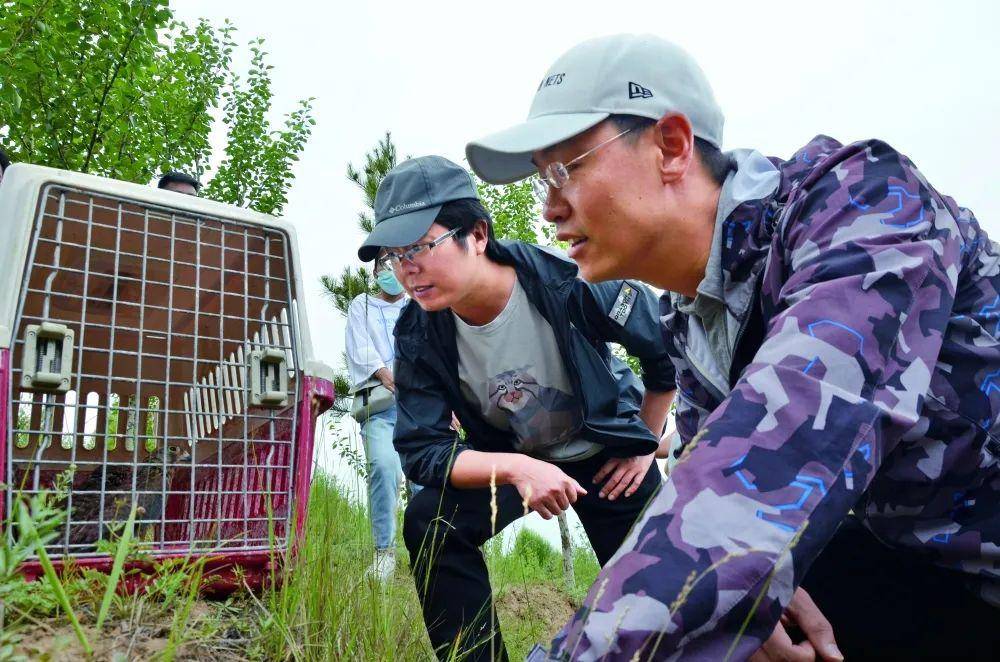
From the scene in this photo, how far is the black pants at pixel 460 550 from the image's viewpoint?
269 cm

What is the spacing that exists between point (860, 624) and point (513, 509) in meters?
1.26

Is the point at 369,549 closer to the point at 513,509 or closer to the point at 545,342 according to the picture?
the point at 513,509

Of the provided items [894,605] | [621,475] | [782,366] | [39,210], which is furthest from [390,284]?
[782,366]

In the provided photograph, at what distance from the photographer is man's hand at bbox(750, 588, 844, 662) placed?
1.55 m

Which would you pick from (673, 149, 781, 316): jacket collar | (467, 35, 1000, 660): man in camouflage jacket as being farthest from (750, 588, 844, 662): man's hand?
(673, 149, 781, 316): jacket collar

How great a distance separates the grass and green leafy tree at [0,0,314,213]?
3.72m

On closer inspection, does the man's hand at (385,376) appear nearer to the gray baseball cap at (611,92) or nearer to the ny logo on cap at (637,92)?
the gray baseball cap at (611,92)

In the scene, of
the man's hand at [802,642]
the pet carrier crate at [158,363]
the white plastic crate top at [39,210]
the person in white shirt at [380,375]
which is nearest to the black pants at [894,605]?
the man's hand at [802,642]

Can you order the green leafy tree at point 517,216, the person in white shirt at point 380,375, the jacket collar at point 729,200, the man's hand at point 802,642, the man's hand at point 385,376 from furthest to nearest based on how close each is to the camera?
the green leafy tree at point 517,216, the man's hand at point 385,376, the person in white shirt at point 380,375, the jacket collar at point 729,200, the man's hand at point 802,642

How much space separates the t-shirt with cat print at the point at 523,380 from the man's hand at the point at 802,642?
133 cm

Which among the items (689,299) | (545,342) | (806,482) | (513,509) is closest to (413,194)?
(545,342)

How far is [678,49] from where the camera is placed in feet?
5.95

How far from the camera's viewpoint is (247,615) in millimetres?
2455

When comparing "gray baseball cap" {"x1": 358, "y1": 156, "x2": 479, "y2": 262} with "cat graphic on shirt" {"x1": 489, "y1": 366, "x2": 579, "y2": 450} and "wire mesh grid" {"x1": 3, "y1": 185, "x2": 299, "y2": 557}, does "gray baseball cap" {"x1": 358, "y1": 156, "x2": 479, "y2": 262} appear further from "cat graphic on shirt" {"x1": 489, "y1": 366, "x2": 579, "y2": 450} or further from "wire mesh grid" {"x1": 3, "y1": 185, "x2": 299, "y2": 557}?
"cat graphic on shirt" {"x1": 489, "y1": 366, "x2": 579, "y2": 450}
